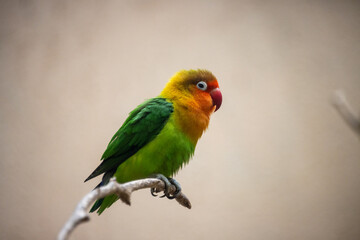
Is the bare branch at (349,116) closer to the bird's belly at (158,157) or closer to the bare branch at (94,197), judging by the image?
the bare branch at (94,197)

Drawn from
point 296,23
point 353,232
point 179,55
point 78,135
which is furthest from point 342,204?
point 78,135

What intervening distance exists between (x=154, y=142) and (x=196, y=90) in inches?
14.7

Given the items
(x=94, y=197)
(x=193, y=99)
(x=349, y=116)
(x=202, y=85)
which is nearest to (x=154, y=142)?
(x=193, y=99)

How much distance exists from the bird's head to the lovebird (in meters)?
0.01

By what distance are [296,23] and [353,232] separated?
73.1 inches

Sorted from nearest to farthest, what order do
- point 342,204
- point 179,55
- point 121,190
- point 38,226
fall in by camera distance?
point 121,190 → point 38,226 → point 342,204 → point 179,55

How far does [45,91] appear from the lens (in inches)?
102

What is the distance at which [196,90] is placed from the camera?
149 centimetres

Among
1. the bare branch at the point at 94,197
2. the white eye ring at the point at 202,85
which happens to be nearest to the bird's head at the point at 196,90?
the white eye ring at the point at 202,85

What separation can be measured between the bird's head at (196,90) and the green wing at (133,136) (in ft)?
0.44

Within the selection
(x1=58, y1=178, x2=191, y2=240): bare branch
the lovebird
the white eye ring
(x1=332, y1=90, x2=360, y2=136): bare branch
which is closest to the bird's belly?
the lovebird

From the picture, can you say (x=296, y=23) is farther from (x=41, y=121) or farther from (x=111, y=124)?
(x=41, y=121)

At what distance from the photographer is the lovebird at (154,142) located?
1268mm

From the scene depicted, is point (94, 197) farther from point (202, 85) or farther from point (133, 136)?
point (202, 85)
